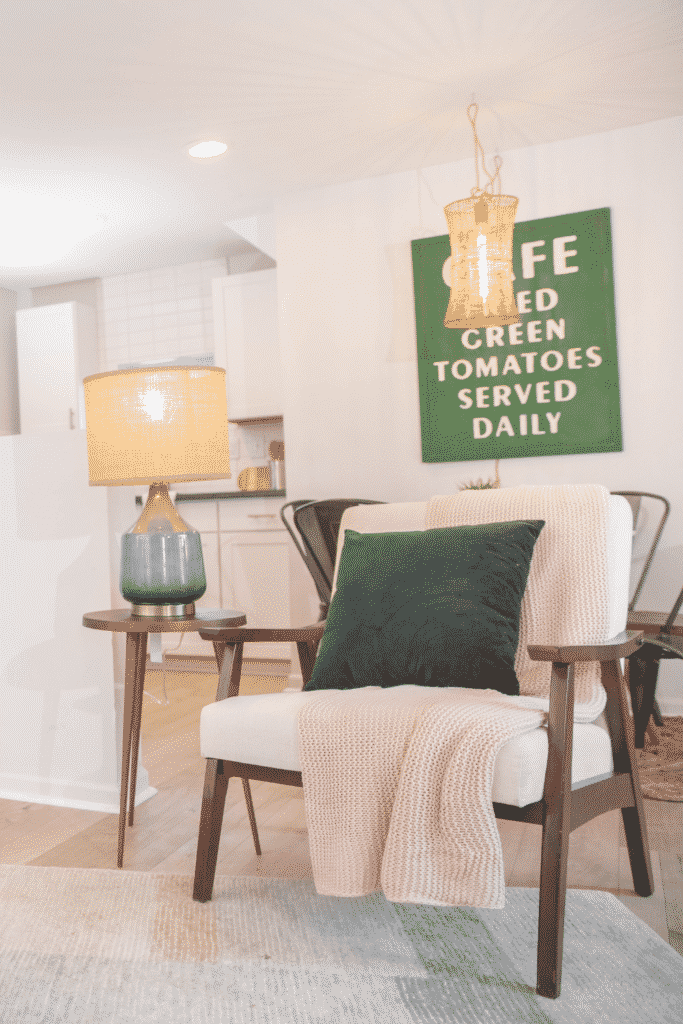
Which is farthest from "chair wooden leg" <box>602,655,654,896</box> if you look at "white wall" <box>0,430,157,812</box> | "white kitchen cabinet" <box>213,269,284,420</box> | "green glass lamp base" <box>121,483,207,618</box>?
"white kitchen cabinet" <box>213,269,284,420</box>

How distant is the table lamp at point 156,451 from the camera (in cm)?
218

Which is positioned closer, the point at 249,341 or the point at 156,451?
the point at 156,451

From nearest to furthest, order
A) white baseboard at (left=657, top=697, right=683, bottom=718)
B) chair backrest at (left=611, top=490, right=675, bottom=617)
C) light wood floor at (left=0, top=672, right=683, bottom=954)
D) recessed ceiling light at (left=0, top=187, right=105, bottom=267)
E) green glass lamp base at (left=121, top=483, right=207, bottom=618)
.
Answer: light wood floor at (left=0, top=672, right=683, bottom=954) → green glass lamp base at (left=121, top=483, right=207, bottom=618) → chair backrest at (left=611, top=490, right=675, bottom=617) → white baseboard at (left=657, top=697, right=683, bottom=718) → recessed ceiling light at (left=0, top=187, right=105, bottom=267)

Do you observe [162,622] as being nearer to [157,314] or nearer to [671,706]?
[671,706]

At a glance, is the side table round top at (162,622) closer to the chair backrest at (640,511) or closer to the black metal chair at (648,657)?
the black metal chair at (648,657)

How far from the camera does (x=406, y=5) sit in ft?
8.64

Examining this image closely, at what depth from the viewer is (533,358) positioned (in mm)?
3771

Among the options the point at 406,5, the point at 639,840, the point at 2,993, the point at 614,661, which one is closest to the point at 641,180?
the point at 406,5

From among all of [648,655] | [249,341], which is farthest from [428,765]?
[249,341]

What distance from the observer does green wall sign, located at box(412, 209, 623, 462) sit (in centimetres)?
364

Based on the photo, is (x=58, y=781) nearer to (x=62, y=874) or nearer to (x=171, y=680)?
(x=62, y=874)

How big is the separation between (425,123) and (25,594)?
7.93 feet

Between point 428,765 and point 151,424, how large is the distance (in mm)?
1134

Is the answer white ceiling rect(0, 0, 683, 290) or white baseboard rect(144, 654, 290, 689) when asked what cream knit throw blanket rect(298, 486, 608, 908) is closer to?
white ceiling rect(0, 0, 683, 290)
